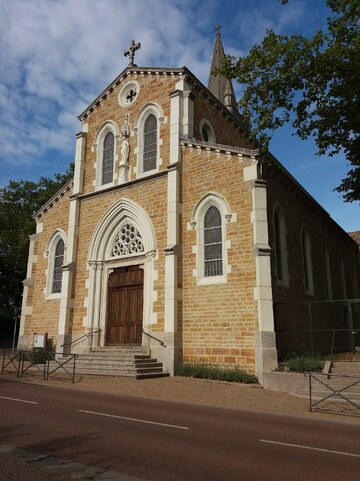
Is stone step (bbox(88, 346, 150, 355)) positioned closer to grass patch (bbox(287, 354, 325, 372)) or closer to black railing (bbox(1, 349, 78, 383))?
black railing (bbox(1, 349, 78, 383))

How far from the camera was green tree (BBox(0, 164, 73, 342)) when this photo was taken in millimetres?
32125

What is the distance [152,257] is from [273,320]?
207 inches

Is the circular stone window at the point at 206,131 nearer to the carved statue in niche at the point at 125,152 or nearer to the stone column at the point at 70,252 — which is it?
the carved statue in niche at the point at 125,152

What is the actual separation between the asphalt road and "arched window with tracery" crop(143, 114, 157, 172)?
10.6 m

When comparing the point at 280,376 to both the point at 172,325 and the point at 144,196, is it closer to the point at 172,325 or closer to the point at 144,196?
the point at 172,325

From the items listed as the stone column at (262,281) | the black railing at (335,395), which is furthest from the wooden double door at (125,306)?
the black railing at (335,395)

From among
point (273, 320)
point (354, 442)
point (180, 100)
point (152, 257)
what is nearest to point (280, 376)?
point (273, 320)

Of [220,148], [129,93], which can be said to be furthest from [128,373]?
[129,93]

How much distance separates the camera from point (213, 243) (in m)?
14.7

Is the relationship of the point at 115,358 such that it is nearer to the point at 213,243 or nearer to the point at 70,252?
the point at 213,243

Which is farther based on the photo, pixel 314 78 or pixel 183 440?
pixel 314 78

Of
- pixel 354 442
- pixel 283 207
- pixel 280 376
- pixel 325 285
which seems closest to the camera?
pixel 354 442

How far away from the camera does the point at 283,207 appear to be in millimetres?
16484

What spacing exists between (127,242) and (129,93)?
23.2 feet
